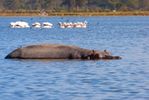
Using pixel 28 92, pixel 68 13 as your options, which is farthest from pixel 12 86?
pixel 68 13

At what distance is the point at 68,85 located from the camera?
80.7 feet

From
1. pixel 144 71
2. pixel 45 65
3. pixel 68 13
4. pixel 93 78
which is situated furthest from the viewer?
pixel 68 13

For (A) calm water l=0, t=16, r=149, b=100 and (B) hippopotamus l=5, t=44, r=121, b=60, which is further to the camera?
(B) hippopotamus l=5, t=44, r=121, b=60

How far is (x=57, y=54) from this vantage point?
33875 mm

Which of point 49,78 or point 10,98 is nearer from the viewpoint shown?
point 10,98

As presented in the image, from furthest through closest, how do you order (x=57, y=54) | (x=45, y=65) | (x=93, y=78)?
1. (x=57, y=54)
2. (x=45, y=65)
3. (x=93, y=78)

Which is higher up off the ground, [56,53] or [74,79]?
[74,79]

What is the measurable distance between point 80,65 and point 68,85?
23.5ft

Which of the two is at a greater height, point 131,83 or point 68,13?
point 131,83

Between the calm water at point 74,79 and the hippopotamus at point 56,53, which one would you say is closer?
the calm water at point 74,79

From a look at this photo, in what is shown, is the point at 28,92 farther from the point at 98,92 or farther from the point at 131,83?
the point at 131,83

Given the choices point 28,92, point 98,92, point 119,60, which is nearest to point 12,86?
point 28,92

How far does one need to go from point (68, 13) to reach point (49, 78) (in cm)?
15290

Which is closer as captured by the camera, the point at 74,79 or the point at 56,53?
the point at 74,79
